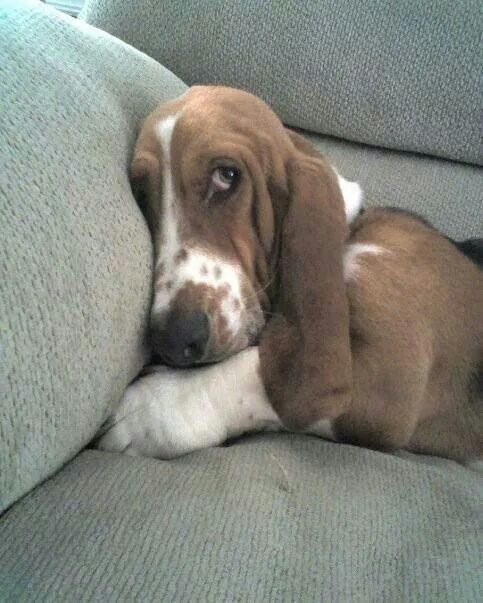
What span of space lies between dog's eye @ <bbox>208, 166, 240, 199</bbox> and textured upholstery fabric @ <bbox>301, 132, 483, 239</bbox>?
87cm

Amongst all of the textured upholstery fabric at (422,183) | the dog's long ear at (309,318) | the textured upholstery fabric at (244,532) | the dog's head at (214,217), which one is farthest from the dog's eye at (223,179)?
the textured upholstery fabric at (422,183)

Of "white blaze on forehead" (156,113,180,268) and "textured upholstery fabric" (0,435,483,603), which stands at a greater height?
"white blaze on forehead" (156,113,180,268)

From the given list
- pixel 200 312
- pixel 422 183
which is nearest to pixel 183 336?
pixel 200 312

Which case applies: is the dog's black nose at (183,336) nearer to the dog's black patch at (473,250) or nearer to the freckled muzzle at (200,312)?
the freckled muzzle at (200,312)

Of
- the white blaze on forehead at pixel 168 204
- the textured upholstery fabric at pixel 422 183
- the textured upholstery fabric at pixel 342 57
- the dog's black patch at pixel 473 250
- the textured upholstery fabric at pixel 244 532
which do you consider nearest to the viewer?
the textured upholstery fabric at pixel 244 532

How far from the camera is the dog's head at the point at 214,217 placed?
3.75 feet

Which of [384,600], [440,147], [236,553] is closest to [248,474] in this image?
[236,553]

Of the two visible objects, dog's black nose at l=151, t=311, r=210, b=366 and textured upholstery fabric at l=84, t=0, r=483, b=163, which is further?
textured upholstery fabric at l=84, t=0, r=483, b=163

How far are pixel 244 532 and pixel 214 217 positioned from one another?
25.0 inches

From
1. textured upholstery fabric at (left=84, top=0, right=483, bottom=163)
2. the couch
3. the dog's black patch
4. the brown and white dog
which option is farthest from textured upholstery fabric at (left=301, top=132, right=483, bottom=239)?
A: the couch

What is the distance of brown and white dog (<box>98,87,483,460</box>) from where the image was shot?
1.12 metres

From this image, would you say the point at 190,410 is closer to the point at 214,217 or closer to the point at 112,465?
the point at 112,465

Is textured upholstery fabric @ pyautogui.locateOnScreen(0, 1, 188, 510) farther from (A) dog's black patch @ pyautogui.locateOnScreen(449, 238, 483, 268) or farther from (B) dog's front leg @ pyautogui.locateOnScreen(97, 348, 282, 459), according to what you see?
(A) dog's black patch @ pyautogui.locateOnScreen(449, 238, 483, 268)

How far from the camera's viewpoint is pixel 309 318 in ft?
3.77
